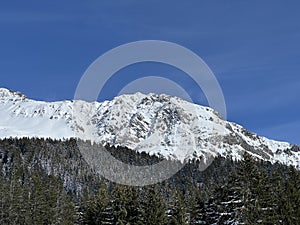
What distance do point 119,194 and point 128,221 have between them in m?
3.58

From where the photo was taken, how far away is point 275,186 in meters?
69.8

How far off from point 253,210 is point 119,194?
20.1 metres

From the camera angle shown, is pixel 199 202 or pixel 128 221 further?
pixel 199 202

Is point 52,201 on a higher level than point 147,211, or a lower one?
higher

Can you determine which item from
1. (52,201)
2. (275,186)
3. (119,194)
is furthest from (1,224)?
(275,186)

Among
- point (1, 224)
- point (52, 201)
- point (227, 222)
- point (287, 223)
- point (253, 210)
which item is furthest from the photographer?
point (1, 224)

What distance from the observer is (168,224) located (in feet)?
202

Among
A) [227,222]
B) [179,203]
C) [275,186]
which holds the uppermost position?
[275,186]

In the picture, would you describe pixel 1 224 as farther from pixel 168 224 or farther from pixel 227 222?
pixel 227 222

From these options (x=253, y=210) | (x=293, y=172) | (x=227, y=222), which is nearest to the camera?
(x=253, y=210)

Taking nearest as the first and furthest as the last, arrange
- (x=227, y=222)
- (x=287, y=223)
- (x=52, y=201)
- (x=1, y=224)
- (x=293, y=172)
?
(x=227, y=222), (x=287, y=223), (x=293, y=172), (x=52, y=201), (x=1, y=224)

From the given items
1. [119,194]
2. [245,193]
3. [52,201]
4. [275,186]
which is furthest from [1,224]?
[245,193]

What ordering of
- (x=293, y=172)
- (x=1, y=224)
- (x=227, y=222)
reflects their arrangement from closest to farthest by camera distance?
(x=227, y=222)
(x=293, y=172)
(x=1, y=224)

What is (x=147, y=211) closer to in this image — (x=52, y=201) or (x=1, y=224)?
(x=52, y=201)
